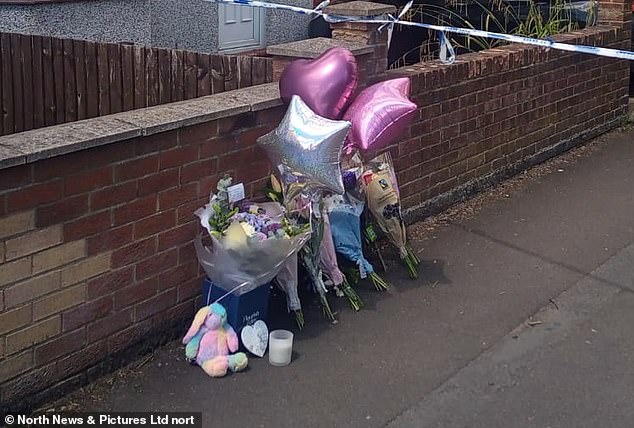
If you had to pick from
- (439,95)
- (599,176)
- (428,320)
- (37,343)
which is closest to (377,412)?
(428,320)

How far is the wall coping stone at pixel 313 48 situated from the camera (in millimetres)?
5227

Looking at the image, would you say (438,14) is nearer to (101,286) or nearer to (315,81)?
(315,81)

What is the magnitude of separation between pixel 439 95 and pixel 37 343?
327 cm

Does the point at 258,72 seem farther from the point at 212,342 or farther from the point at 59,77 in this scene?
the point at 212,342

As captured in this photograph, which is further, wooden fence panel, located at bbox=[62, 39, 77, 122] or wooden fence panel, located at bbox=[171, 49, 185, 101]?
wooden fence panel, located at bbox=[171, 49, 185, 101]

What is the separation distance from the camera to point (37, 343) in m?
3.92

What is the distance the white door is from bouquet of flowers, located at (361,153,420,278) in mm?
4450

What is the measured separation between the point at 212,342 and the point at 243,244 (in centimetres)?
45

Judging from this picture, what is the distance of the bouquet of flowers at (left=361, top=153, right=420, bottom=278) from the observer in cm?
520

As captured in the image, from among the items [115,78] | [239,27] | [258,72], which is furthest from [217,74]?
[239,27]

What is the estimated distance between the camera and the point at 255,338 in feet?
14.6

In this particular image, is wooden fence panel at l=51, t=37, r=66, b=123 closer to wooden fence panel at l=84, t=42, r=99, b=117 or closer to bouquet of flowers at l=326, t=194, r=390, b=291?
wooden fence panel at l=84, t=42, r=99, b=117

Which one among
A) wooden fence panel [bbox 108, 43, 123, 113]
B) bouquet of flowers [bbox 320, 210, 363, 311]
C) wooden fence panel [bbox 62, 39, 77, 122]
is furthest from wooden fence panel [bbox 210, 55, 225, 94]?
bouquet of flowers [bbox 320, 210, 363, 311]

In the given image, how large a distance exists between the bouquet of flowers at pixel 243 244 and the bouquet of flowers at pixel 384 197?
788mm
